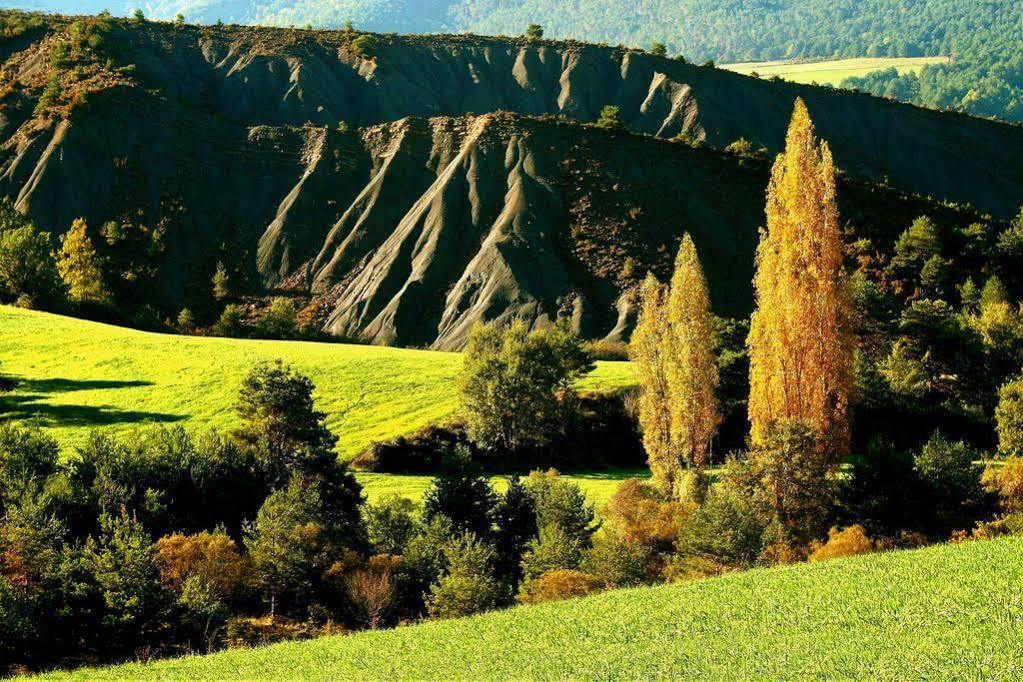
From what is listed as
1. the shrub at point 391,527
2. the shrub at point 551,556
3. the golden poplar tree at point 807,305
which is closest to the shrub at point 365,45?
the golden poplar tree at point 807,305

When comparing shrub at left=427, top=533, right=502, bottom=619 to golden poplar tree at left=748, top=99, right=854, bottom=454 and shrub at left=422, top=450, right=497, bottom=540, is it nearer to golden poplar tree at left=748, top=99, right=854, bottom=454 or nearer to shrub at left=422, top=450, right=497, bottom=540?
shrub at left=422, top=450, right=497, bottom=540

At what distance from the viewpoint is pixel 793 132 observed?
1820 inches

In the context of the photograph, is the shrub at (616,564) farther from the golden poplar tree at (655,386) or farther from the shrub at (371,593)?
the golden poplar tree at (655,386)

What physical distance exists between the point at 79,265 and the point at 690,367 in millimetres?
81917

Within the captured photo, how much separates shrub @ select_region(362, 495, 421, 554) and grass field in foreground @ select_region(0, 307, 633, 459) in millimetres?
17871

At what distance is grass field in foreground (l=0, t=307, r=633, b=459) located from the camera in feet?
217

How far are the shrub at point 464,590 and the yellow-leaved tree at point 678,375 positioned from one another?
54.8 feet

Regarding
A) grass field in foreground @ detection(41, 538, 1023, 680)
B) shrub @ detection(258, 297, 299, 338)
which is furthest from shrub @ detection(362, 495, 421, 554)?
shrub @ detection(258, 297, 299, 338)

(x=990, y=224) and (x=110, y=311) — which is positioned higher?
(x=990, y=224)

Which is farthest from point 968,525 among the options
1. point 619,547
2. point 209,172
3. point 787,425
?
point 209,172

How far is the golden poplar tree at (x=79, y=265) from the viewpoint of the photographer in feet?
348

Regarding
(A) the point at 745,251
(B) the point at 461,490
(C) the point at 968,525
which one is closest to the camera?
(C) the point at 968,525

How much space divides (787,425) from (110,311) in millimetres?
77938

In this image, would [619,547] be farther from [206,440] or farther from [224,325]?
[224,325]
